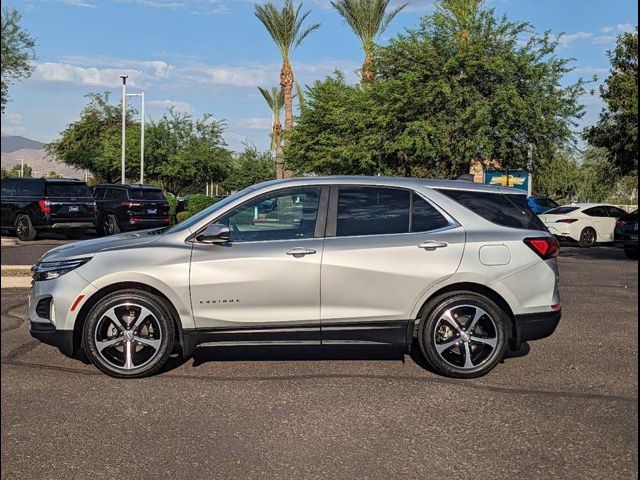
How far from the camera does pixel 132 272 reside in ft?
17.6

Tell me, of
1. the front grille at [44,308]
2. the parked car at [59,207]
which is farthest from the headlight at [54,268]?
the parked car at [59,207]

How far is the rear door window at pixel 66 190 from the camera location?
1742 cm

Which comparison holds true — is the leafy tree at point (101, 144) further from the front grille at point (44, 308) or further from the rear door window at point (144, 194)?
the front grille at point (44, 308)

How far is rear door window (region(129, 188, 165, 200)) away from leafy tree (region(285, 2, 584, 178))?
758 centimetres

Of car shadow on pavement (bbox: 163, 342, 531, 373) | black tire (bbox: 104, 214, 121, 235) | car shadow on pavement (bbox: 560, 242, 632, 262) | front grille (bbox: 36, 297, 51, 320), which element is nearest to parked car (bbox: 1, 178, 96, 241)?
black tire (bbox: 104, 214, 121, 235)

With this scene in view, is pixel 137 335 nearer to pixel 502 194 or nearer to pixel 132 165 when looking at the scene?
pixel 502 194

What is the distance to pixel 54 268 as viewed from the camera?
5367 mm

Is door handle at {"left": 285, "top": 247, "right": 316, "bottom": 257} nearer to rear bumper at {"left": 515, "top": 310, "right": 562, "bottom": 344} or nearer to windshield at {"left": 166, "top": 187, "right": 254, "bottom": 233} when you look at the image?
windshield at {"left": 166, "top": 187, "right": 254, "bottom": 233}

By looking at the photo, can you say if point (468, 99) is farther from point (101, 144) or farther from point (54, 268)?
point (101, 144)

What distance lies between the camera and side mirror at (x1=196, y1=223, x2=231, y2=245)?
5.36 meters

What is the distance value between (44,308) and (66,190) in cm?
1336

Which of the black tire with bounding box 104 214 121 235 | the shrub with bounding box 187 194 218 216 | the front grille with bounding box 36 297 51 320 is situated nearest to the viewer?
the front grille with bounding box 36 297 51 320

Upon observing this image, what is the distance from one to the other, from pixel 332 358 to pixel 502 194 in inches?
77.4

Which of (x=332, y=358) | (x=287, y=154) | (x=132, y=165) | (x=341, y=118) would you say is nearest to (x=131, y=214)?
(x=341, y=118)
